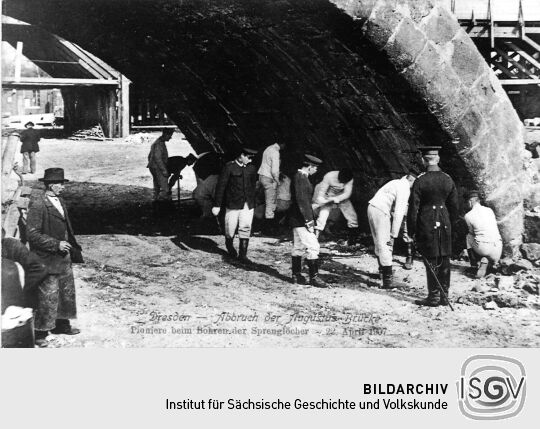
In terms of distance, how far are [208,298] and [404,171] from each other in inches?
131

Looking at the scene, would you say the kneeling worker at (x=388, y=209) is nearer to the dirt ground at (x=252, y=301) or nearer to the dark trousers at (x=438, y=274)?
the dirt ground at (x=252, y=301)

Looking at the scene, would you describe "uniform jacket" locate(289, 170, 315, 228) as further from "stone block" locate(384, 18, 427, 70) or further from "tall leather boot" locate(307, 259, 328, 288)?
"stone block" locate(384, 18, 427, 70)

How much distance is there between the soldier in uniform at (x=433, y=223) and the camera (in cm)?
673

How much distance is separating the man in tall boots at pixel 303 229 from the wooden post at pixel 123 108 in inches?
629

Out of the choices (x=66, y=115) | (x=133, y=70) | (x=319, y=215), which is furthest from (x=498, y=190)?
(x=66, y=115)

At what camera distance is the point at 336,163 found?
9.65 metres

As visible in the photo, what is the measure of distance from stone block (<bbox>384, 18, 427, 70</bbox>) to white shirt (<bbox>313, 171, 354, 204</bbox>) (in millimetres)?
2640

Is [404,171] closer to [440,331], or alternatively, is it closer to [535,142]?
[535,142]

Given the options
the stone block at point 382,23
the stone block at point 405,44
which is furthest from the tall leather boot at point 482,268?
the stone block at point 382,23

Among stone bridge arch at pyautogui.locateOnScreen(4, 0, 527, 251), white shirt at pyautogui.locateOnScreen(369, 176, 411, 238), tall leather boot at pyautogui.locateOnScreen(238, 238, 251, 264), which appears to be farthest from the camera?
tall leather boot at pyautogui.locateOnScreen(238, 238, 251, 264)

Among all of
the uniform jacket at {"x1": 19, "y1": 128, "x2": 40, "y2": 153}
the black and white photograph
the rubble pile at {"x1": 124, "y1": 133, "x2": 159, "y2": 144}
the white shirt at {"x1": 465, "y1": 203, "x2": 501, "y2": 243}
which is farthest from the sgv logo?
the rubble pile at {"x1": 124, "y1": 133, "x2": 159, "y2": 144}

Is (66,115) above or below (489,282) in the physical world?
above

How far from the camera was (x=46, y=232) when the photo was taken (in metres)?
5.55

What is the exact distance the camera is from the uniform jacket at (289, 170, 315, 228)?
7551mm
